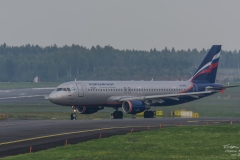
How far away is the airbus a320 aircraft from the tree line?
48499 mm

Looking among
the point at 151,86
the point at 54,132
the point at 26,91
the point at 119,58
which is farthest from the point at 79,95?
the point at 119,58

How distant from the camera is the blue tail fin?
82.2m

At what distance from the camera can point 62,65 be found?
174 m

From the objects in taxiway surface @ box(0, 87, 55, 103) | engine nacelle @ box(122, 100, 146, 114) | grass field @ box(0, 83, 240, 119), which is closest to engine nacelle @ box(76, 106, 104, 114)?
engine nacelle @ box(122, 100, 146, 114)

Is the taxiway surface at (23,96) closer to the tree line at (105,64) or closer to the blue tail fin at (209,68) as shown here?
the tree line at (105,64)

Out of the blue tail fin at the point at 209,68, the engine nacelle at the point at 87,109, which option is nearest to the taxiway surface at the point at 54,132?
the engine nacelle at the point at 87,109

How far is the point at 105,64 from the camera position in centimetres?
16212

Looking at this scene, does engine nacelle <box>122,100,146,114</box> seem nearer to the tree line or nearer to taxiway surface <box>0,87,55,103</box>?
taxiway surface <box>0,87,55,103</box>

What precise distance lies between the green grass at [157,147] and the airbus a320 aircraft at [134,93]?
73.4 feet

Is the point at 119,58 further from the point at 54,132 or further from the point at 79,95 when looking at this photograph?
the point at 54,132

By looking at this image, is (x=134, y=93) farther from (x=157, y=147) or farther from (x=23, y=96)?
(x=23, y=96)

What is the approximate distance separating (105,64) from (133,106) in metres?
91.4

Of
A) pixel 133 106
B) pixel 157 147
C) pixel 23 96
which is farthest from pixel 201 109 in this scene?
pixel 23 96

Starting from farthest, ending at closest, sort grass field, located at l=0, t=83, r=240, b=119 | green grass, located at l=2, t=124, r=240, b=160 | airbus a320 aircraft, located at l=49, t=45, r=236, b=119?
1. grass field, located at l=0, t=83, r=240, b=119
2. airbus a320 aircraft, located at l=49, t=45, r=236, b=119
3. green grass, located at l=2, t=124, r=240, b=160
